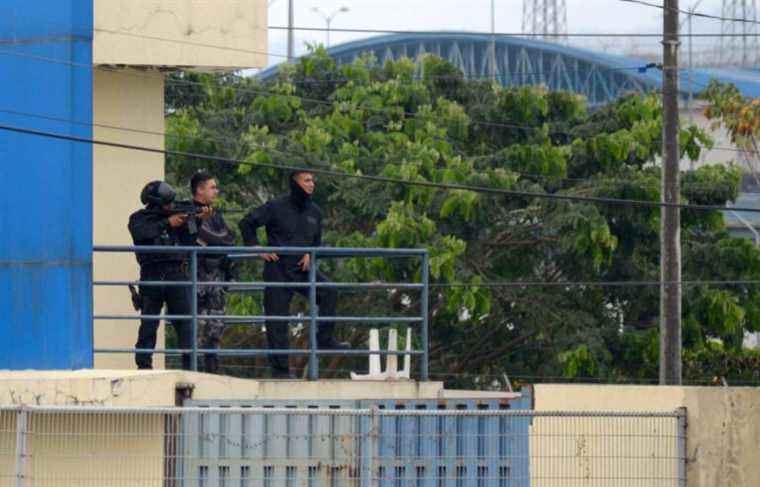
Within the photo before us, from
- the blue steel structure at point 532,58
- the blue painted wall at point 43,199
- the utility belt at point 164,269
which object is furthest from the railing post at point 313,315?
the blue steel structure at point 532,58

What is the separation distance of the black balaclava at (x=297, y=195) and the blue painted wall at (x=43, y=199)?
6.75 ft

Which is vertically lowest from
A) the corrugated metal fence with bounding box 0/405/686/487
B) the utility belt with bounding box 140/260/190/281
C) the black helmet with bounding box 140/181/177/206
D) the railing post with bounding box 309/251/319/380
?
the corrugated metal fence with bounding box 0/405/686/487

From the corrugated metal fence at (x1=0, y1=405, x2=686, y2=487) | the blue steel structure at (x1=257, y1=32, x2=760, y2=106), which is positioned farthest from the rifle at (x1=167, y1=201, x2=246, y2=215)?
the blue steel structure at (x1=257, y1=32, x2=760, y2=106)

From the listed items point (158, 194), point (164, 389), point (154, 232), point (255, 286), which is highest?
point (158, 194)

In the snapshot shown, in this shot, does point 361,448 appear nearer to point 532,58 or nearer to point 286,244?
point 286,244

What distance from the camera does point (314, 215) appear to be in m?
14.6

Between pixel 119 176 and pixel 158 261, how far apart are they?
2538 mm

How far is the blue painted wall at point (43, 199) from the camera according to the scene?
Answer: 12391 mm

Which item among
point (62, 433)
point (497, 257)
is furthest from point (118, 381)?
point (497, 257)

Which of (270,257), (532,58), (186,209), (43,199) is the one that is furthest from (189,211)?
(532,58)

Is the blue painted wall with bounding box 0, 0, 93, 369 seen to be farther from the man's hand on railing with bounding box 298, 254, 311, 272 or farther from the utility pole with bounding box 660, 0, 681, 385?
the utility pole with bounding box 660, 0, 681, 385

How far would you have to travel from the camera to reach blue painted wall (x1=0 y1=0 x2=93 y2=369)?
1239cm

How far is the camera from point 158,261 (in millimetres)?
13828

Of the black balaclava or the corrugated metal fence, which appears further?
the black balaclava
